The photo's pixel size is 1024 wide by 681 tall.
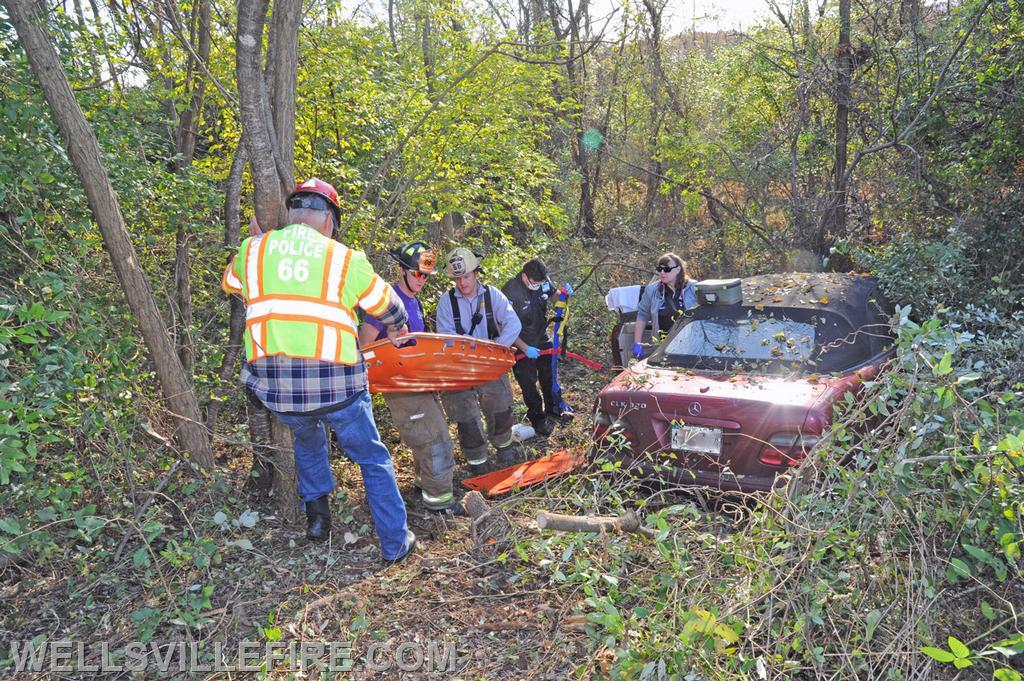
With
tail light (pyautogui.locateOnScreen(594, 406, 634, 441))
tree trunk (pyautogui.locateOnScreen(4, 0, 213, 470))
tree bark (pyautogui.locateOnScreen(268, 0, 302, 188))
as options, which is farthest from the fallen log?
tree bark (pyautogui.locateOnScreen(268, 0, 302, 188))

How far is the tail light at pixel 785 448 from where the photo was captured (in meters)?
4.06

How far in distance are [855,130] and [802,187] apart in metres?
1.16

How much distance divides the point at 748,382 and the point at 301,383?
8.78 ft

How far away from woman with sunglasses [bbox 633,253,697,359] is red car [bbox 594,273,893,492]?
0.98 m

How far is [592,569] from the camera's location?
3.73 metres

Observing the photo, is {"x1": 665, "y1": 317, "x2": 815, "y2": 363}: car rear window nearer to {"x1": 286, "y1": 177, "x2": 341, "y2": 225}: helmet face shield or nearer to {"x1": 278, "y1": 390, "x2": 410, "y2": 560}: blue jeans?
{"x1": 278, "y1": 390, "x2": 410, "y2": 560}: blue jeans

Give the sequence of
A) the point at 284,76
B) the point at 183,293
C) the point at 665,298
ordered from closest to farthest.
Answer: the point at 284,76 → the point at 183,293 → the point at 665,298

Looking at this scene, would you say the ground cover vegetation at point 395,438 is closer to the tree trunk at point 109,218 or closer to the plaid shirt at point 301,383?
the tree trunk at point 109,218

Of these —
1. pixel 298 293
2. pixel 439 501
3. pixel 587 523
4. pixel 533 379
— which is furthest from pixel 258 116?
pixel 533 379

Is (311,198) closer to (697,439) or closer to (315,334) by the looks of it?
(315,334)

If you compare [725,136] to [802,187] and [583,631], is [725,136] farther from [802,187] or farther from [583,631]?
[583,631]

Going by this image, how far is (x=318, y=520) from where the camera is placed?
4.39m

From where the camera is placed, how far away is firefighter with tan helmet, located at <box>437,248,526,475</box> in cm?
579

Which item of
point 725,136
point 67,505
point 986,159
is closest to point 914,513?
point 67,505
